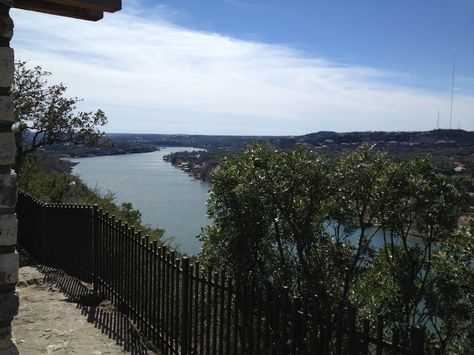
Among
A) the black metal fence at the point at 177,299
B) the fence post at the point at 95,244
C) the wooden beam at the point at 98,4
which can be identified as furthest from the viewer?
the fence post at the point at 95,244

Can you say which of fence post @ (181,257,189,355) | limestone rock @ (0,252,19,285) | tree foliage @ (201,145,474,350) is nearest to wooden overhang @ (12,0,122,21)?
limestone rock @ (0,252,19,285)

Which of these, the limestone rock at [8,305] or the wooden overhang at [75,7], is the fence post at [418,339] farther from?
the wooden overhang at [75,7]

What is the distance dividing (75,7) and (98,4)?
1.03 feet

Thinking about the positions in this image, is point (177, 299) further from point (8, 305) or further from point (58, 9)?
point (58, 9)

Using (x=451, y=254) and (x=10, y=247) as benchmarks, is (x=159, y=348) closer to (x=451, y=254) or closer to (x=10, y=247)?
(x=10, y=247)

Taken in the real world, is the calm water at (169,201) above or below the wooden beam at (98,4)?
below

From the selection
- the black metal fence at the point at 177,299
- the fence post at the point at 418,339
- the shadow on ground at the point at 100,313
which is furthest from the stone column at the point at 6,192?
the shadow on ground at the point at 100,313

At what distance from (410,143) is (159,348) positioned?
38.7m

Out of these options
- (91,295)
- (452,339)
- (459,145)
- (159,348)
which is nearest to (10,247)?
(159,348)

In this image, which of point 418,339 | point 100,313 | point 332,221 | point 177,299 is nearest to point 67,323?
point 100,313

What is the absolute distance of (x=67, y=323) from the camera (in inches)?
238

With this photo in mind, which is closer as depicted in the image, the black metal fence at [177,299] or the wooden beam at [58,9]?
the wooden beam at [58,9]

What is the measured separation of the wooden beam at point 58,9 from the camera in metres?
3.33

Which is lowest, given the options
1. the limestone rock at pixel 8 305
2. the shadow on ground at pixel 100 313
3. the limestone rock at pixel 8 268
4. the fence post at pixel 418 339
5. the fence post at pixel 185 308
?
the shadow on ground at pixel 100 313
